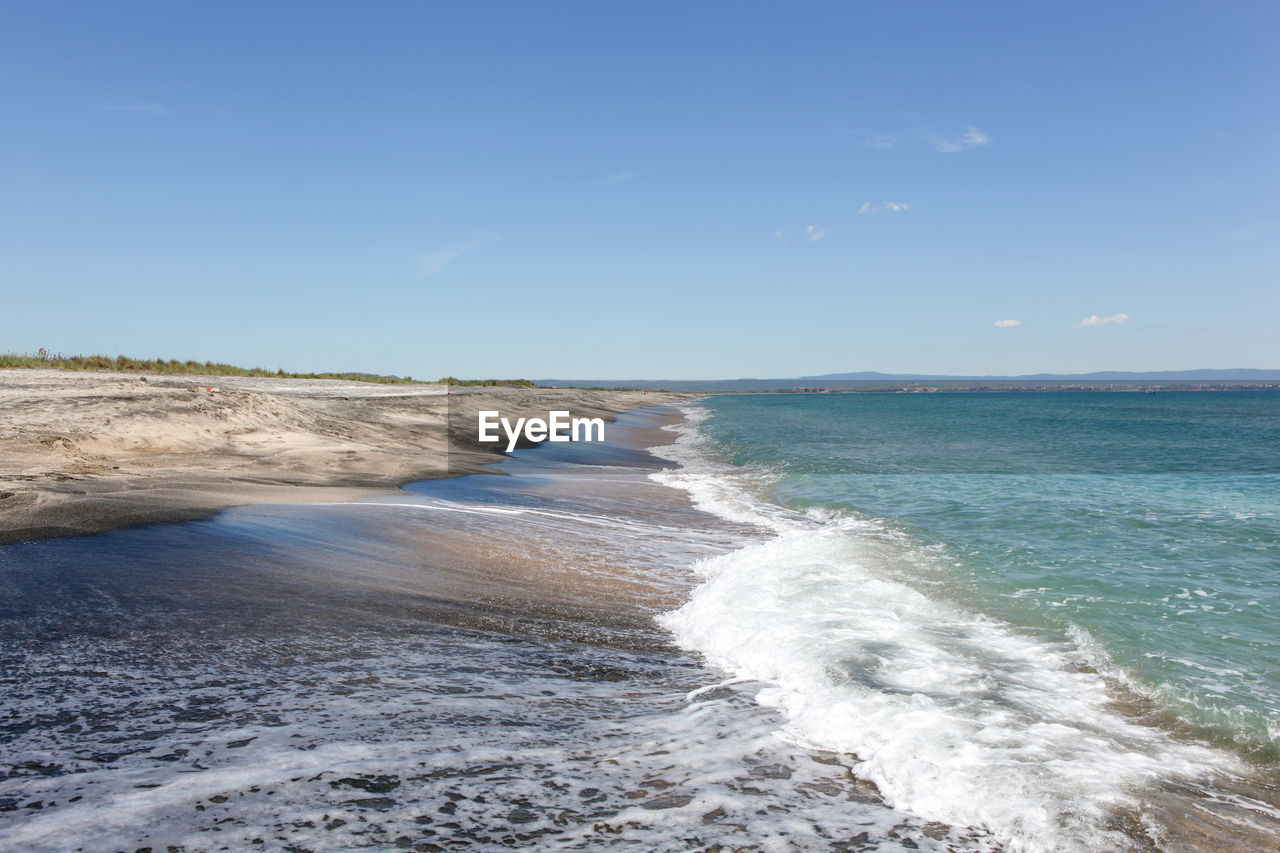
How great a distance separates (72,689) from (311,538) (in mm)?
4173

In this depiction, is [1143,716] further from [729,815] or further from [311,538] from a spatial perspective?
[311,538]

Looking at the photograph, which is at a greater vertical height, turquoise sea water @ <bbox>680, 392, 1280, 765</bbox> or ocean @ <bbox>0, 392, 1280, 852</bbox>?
ocean @ <bbox>0, 392, 1280, 852</bbox>

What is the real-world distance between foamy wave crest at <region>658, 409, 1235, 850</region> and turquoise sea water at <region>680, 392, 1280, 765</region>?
0.65m

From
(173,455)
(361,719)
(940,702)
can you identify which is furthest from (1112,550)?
(173,455)

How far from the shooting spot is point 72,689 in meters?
3.82

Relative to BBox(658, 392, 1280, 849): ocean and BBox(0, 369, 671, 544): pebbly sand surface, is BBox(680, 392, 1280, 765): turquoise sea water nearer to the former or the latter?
BBox(658, 392, 1280, 849): ocean

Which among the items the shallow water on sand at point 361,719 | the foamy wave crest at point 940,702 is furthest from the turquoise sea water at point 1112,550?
the shallow water on sand at point 361,719

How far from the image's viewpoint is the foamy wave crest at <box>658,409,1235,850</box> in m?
3.76

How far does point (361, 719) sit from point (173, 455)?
11.5 meters

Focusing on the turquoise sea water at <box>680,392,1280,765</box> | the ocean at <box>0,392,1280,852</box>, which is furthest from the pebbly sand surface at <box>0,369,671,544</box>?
the turquoise sea water at <box>680,392,1280,765</box>

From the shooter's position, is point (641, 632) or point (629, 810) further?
point (641, 632)

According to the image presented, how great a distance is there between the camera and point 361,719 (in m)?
3.84

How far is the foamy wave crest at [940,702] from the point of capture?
376 centimetres

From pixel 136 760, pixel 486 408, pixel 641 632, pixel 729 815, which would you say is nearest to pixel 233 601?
pixel 136 760
